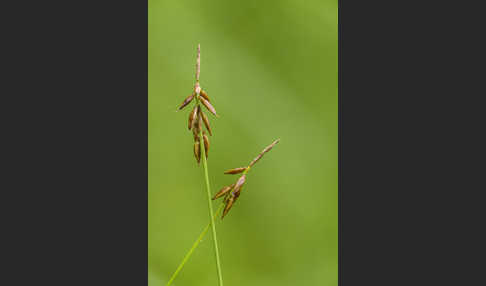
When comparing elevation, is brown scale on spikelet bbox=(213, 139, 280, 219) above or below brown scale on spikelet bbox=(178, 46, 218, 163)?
below

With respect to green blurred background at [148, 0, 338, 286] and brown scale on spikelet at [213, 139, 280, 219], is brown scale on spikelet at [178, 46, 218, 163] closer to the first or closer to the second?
brown scale on spikelet at [213, 139, 280, 219]

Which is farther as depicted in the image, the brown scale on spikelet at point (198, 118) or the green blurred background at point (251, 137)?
the green blurred background at point (251, 137)

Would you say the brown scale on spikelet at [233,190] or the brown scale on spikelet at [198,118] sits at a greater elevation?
the brown scale on spikelet at [198,118]

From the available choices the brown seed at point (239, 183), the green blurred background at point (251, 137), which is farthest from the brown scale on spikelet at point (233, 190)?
the green blurred background at point (251, 137)

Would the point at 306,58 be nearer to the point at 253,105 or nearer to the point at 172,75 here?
the point at 253,105

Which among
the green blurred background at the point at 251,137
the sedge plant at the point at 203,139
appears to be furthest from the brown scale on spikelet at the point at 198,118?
the green blurred background at the point at 251,137

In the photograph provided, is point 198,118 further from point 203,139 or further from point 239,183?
point 239,183

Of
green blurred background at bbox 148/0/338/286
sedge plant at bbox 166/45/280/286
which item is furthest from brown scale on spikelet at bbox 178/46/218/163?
green blurred background at bbox 148/0/338/286

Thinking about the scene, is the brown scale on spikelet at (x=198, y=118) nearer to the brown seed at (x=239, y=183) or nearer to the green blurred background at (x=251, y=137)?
the brown seed at (x=239, y=183)

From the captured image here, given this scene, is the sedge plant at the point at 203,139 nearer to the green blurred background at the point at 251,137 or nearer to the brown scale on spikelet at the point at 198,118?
the brown scale on spikelet at the point at 198,118

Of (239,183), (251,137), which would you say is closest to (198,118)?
(239,183)
